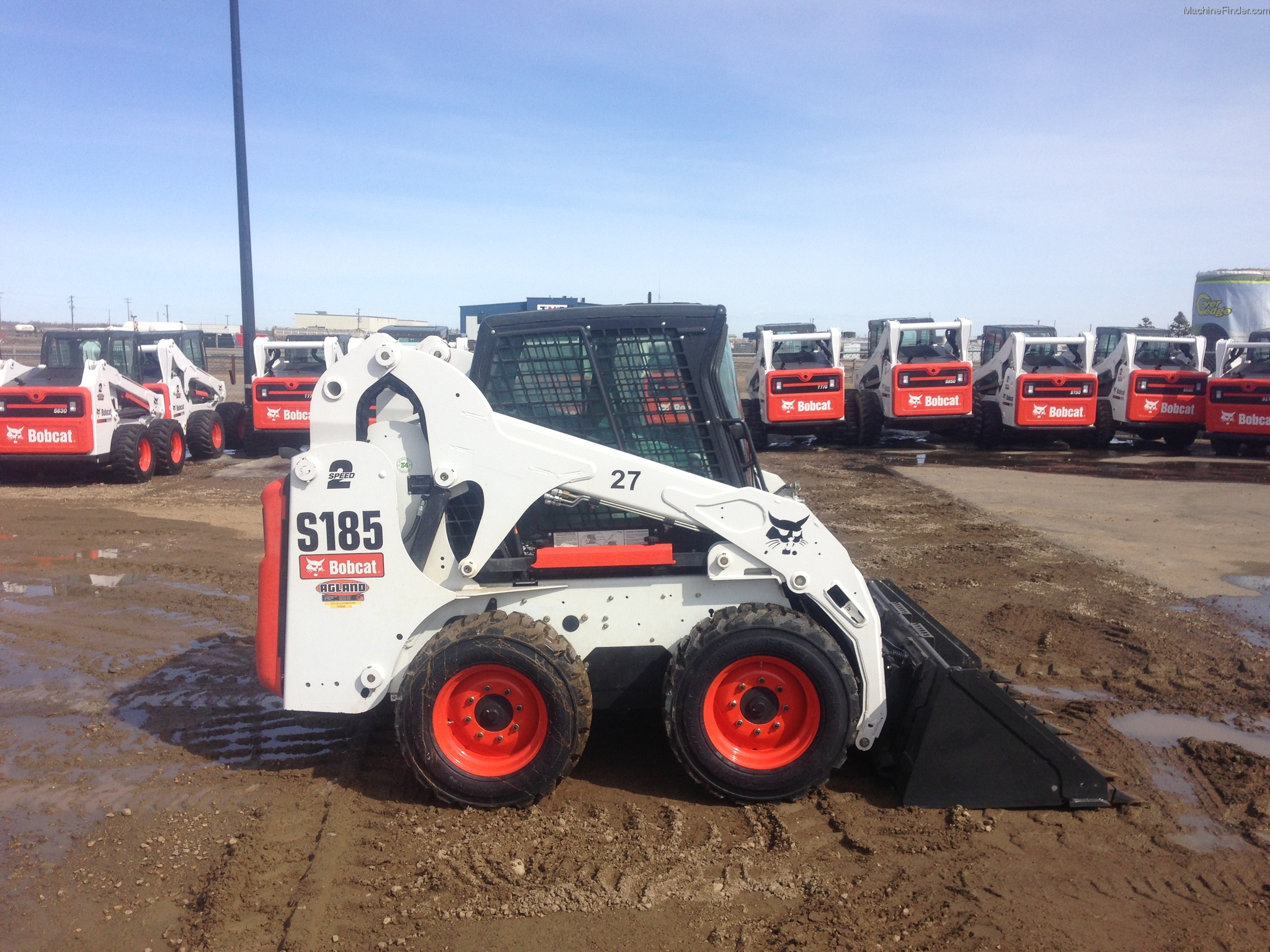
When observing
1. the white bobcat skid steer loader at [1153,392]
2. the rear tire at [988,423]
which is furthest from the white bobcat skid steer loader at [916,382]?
the white bobcat skid steer loader at [1153,392]

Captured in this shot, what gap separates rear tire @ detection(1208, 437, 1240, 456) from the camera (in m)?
17.7

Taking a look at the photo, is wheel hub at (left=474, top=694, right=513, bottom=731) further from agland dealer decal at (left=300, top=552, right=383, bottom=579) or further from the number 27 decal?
the number 27 decal

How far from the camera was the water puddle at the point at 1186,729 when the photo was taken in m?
5.12

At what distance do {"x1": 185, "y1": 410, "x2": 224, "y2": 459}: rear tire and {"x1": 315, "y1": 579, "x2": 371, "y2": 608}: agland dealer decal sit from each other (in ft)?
47.7

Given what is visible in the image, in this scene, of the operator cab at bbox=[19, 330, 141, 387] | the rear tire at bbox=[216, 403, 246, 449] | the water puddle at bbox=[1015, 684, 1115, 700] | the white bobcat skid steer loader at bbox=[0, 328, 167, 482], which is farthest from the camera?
the rear tire at bbox=[216, 403, 246, 449]

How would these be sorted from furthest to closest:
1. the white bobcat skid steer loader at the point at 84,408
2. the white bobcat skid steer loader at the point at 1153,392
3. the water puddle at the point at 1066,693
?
the white bobcat skid steer loader at the point at 1153,392 → the white bobcat skid steer loader at the point at 84,408 → the water puddle at the point at 1066,693

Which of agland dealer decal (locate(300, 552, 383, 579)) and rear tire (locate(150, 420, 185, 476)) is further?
rear tire (locate(150, 420, 185, 476))

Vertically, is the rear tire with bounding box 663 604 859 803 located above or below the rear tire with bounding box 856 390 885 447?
below

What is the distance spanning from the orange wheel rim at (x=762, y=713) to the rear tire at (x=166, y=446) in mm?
13362

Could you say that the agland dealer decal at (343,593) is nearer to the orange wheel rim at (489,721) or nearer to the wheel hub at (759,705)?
the orange wheel rim at (489,721)

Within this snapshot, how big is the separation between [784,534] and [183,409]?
15.6m

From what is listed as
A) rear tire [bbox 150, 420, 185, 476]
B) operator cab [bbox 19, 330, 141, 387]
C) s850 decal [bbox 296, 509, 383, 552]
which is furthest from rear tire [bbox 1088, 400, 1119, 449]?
operator cab [bbox 19, 330, 141, 387]

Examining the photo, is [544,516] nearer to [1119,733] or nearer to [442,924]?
[442,924]

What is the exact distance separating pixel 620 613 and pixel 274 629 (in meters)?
1.58
